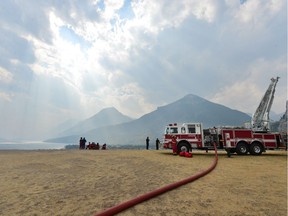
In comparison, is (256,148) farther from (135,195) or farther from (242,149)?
(135,195)

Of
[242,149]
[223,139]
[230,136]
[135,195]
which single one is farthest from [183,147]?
[135,195]

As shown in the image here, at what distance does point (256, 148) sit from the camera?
757 inches

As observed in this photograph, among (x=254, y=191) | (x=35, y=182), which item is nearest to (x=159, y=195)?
(x=254, y=191)

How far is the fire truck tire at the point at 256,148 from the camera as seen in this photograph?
1908cm

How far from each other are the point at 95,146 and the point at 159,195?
84.8ft

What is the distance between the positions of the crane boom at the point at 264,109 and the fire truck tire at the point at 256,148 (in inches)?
207

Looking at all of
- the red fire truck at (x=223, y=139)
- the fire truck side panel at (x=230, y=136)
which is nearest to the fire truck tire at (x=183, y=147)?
the red fire truck at (x=223, y=139)

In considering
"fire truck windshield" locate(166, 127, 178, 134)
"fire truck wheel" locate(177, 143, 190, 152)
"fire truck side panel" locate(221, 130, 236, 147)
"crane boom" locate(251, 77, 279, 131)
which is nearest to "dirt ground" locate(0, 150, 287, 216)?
"fire truck wheel" locate(177, 143, 190, 152)

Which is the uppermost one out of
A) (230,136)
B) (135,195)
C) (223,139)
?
(230,136)

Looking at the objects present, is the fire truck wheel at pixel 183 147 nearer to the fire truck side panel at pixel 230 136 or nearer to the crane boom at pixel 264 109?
the fire truck side panel at pixel 230 136

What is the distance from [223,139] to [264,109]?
874 cm

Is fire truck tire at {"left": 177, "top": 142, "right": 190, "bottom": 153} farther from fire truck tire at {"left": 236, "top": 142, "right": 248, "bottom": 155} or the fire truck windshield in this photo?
fire truck tire at {"left": 236, "top": 142, "right": 248, "bottom": 155}

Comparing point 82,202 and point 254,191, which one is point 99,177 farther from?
point 254,191

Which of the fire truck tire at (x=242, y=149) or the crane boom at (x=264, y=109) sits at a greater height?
the crane boom at (x=264, y=109)
